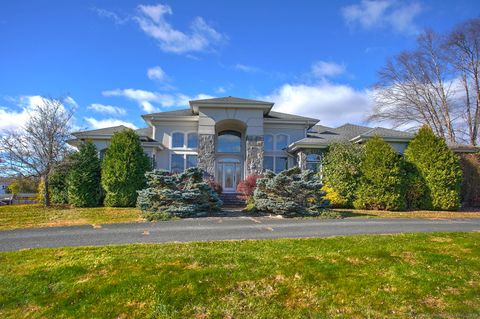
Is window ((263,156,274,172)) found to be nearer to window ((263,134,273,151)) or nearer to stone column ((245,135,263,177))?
window ((263,134,273,151))

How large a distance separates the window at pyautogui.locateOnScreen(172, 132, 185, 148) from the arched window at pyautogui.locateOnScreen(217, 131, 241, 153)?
2.77 meters

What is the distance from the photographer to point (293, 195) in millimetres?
13336

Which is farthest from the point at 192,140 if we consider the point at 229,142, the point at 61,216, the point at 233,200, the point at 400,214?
the point at 400,214

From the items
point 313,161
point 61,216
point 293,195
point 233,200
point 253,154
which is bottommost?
point 61,216

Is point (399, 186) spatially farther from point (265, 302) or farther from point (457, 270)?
point (265, 302)

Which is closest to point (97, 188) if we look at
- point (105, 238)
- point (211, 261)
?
point (105, 238)

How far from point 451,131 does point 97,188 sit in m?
32.6

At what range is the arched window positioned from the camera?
23844mm

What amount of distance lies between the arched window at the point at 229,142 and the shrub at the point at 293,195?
10271mm

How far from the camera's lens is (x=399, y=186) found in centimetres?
1648

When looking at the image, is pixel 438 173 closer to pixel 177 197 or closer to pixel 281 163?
pixel 281 163

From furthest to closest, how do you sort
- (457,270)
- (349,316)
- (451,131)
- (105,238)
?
1. (451,131)
2. (105,238)
3. (457,270)
4. (349,316)

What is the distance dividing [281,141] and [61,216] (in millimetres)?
15130

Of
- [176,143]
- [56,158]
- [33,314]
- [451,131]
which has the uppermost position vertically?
[451,131]
